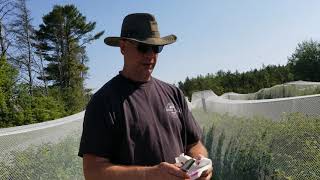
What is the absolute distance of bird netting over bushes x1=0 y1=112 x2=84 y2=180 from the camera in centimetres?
460

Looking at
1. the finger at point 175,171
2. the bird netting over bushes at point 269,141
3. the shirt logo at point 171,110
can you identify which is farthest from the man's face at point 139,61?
the bird netting over bushes at point 269,141

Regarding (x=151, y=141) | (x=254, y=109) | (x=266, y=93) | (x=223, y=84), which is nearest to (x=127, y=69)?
(x=151, y=141)

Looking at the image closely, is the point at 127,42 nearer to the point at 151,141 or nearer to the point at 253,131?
the point at 151,141

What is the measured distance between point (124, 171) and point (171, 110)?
504 millimetres

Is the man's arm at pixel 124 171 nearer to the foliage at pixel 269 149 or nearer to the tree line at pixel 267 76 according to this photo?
the foliage at pixel 269 149

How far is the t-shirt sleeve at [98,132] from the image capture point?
271 cm

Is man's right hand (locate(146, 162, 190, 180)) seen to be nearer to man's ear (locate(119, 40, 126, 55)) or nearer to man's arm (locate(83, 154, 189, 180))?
man's arm (locate(83, 154, 189, 180))

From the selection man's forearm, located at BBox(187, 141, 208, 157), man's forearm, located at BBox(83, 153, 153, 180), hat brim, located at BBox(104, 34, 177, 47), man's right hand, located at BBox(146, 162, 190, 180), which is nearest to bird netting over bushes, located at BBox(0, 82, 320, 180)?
hat brim, located at BBox(104, 34, 177, 47)

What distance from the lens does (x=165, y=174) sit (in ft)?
8.25

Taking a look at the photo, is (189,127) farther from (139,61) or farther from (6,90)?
(6,90)

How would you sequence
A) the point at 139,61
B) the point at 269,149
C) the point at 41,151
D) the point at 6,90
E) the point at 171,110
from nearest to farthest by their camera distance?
1. the point at 139,61
2. the point at 171,110
3. the point at 41,151
4. the point at 269,149
5. the point at 6,90

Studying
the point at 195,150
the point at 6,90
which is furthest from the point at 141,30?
the point at 6,90

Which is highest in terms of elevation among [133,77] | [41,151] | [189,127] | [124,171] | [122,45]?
[122,45]

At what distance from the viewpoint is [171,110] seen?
3029mm
